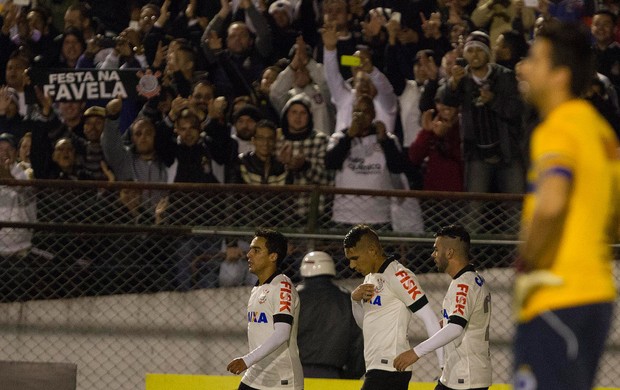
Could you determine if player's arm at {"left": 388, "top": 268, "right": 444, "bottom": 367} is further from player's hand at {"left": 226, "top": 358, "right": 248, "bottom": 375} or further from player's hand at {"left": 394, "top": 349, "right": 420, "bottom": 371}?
player's hand at {"left": 226, "top": 358, "right": 248, "bottom": 375}

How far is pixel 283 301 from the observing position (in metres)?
7.94

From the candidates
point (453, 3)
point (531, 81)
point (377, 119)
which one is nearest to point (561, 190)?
point (531, 81)

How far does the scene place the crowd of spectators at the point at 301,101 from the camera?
35.1 feet

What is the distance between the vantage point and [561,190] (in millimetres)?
3637

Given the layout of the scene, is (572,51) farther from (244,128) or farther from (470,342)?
(244,128)

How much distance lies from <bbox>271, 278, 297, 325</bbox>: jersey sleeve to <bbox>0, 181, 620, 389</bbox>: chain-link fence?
2.34 m

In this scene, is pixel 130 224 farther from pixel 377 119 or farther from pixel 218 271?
pixel 377 119

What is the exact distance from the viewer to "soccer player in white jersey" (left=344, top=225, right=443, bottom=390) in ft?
26.0

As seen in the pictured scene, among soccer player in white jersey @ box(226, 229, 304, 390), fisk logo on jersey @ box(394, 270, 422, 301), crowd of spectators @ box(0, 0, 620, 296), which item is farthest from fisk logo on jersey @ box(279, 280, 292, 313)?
crowd of spectators @ box(0, 0, 620, 296)

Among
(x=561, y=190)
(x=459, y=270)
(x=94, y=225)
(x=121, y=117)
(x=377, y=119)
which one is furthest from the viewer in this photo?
(x=121, y=117)

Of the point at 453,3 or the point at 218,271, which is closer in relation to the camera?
the point at 218,271

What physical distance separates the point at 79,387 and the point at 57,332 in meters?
0.53

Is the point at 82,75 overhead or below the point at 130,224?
overhead

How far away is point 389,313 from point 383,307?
56mm
